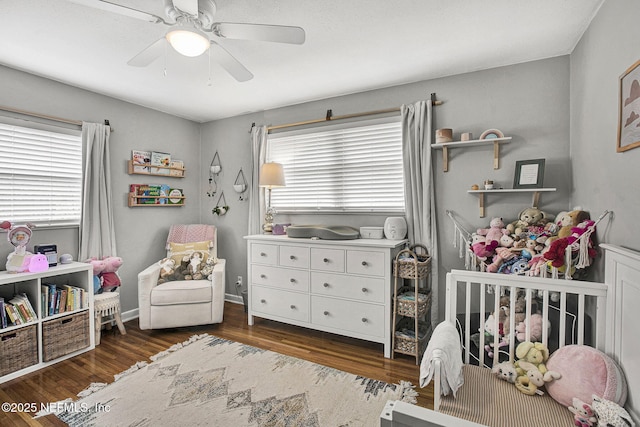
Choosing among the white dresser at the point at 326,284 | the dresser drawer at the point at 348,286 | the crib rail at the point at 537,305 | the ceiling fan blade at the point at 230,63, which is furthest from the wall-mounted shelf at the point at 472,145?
the ceiling fan blade at the point at 230,63

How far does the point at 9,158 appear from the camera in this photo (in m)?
2.65

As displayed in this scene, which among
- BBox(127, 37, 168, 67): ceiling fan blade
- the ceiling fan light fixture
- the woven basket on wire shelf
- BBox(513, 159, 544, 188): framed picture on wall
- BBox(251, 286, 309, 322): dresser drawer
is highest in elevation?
BBox(127, 37, 168, 67): ceiling fan blade

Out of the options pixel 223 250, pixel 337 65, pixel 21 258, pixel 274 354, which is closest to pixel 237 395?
pixel 274 354

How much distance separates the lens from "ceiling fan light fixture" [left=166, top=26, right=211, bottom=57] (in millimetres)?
1496

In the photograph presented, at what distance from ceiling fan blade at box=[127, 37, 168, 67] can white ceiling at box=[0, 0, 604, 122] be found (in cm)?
27

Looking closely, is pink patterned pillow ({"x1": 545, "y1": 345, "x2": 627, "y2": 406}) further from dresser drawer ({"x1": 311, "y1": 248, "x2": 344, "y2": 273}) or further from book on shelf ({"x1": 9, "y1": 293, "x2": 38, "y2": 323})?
book on shelf ({"x1": 9, "y1": 293, "x2": 38, "y2": 323})

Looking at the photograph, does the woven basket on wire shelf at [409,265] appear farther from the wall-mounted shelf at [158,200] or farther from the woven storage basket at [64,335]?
the wall-mounted shelf at [158,200]

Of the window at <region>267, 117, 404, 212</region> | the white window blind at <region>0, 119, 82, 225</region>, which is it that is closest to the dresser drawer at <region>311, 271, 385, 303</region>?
the window at <region>267, 117, 404, 212</region>

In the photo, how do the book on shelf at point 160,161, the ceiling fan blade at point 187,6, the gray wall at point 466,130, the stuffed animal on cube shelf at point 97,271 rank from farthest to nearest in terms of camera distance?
the book on shelf at point 160,161
the stuffed animal on cube shelf at point 97,271
the gray wall at point 466,130
the ceiling fan blade at point 187,6

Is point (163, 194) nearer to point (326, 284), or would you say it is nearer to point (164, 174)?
point (164, 174)

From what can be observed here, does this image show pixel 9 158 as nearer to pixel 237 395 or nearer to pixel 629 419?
pixel 237 395

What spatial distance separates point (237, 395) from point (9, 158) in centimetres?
274

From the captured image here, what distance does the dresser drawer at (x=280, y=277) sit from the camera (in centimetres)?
299

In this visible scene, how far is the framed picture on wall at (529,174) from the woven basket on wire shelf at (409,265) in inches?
36.3
